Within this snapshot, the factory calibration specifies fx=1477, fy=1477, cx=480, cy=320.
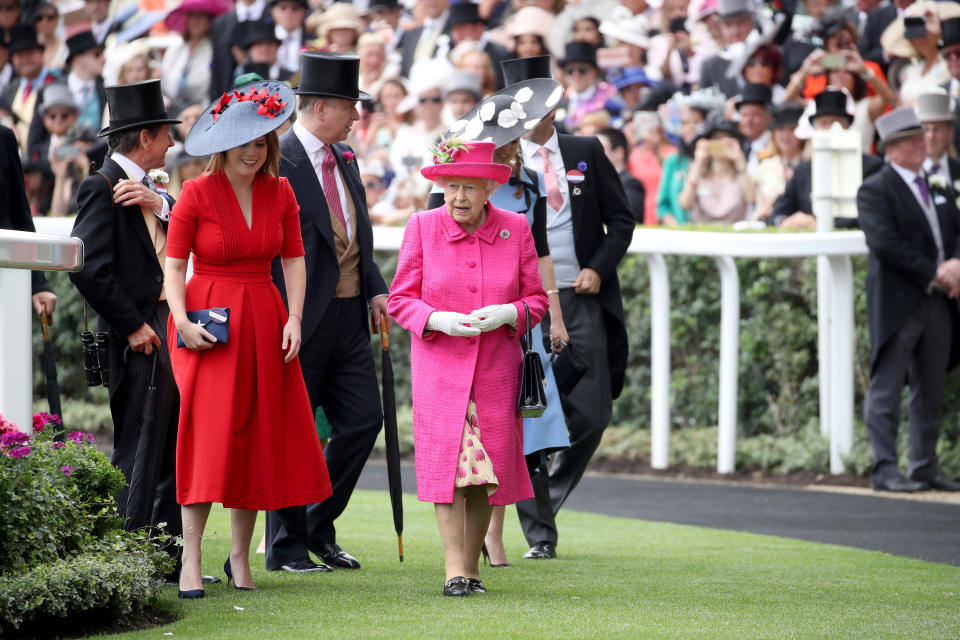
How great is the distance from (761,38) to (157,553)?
10.2 m

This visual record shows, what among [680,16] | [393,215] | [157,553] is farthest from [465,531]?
[680,16]

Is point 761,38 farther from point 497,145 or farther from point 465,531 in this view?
point 465,531

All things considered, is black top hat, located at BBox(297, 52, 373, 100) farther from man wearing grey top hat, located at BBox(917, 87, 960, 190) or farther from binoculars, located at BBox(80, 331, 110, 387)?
man wearing grey top hat, located at BBox(917, 87, 960, 190)

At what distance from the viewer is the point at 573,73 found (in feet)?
49.7

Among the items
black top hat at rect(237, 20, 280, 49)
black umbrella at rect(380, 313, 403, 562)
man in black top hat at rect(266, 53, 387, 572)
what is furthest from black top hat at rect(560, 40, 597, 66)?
black umbrella at rect(380, 313, 403, 562)

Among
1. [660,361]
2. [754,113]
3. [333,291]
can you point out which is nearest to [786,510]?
[660,361]

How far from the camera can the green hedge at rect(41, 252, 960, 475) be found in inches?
429

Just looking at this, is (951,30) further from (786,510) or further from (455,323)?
(455,323)

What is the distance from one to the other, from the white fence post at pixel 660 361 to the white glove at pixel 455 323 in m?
5.41

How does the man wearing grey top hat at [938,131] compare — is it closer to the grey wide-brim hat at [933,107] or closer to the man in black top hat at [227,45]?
the grey wide-brim hat at [933,107]

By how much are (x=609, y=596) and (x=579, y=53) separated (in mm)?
9782

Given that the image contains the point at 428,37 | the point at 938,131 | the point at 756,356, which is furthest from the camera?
the point at 428,37

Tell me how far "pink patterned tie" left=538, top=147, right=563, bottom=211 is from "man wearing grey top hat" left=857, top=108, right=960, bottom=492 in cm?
349

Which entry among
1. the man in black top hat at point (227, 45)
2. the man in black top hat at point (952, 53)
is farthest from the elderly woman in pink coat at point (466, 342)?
the man in black top hat at point (227, 45)
